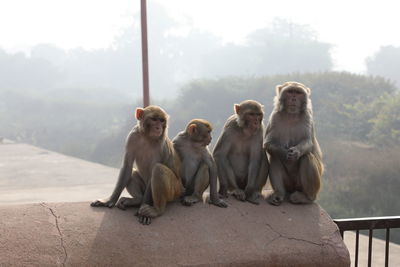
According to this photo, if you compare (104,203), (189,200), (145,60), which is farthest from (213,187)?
(145,60)

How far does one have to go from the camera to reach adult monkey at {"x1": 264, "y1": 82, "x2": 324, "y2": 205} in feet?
16.9

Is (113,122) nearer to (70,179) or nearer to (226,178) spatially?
(70,179)

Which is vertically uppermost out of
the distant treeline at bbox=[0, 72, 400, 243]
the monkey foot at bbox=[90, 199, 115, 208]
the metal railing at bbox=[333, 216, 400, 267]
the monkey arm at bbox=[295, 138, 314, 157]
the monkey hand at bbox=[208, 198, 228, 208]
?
the monkey arm at bbox=[295, 138, 314, 157]

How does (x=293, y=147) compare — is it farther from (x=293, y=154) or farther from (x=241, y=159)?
(x=241, y=159)

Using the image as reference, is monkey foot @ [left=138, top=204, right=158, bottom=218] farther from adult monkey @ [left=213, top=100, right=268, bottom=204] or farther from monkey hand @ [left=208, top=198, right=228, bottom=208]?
adult monkey @ [left=213, top=100, right=268, bottom=204]

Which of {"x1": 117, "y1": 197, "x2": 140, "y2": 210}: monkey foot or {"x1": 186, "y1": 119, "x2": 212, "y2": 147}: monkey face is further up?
{"x1": 186, "y1": 119, "x2": 212, "y2": 147}: monkey face

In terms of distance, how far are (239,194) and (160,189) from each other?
96cm

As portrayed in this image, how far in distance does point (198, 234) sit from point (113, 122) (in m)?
60.1

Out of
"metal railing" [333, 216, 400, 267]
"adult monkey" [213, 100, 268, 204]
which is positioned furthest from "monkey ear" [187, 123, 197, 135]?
"metal railing" [333, 216, 400, 267]

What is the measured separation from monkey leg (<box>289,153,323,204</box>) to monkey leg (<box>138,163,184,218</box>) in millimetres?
1275

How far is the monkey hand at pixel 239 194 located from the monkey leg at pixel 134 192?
957 mm

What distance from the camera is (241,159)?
17.7 ft

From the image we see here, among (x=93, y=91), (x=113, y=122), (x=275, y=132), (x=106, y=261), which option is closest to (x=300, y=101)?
(x=275, y=132)

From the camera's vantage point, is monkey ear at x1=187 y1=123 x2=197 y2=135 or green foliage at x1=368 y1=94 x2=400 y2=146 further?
green foliage at x1=368 y1=94 x2=400 y2=146
